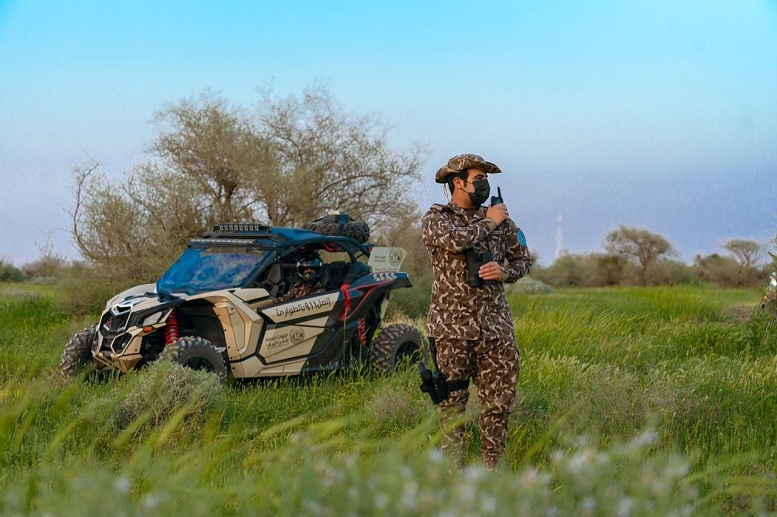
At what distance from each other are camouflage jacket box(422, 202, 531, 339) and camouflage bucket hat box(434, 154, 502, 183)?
0.84ft

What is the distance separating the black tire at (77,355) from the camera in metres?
10.0

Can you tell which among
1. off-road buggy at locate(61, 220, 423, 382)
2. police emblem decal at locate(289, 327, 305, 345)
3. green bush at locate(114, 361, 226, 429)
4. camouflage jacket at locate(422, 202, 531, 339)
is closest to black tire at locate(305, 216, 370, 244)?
off-road buggy at locate(61, 220, 423, 382)

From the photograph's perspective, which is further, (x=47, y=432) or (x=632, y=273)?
(x=632, y=273)

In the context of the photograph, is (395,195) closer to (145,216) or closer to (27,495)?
(145,216)

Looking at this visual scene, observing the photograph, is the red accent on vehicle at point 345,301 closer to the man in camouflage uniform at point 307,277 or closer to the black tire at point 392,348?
the man in camouflage uniform at point 307,277

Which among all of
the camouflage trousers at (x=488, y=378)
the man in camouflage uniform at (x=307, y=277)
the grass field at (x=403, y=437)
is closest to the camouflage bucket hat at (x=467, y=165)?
the camouflage trousers at (x=488, y=378)

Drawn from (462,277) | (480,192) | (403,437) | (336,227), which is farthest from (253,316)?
(403,437)

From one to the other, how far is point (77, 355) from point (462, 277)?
17.6ft

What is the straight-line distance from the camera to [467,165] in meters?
6.43

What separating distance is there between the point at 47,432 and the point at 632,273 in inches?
1284

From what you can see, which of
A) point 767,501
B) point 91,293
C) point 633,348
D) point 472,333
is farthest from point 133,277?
point 767,501

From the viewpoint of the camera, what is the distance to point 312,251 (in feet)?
34.7

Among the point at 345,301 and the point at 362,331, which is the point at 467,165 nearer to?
the point at 345,301

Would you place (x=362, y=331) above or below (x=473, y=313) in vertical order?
below
